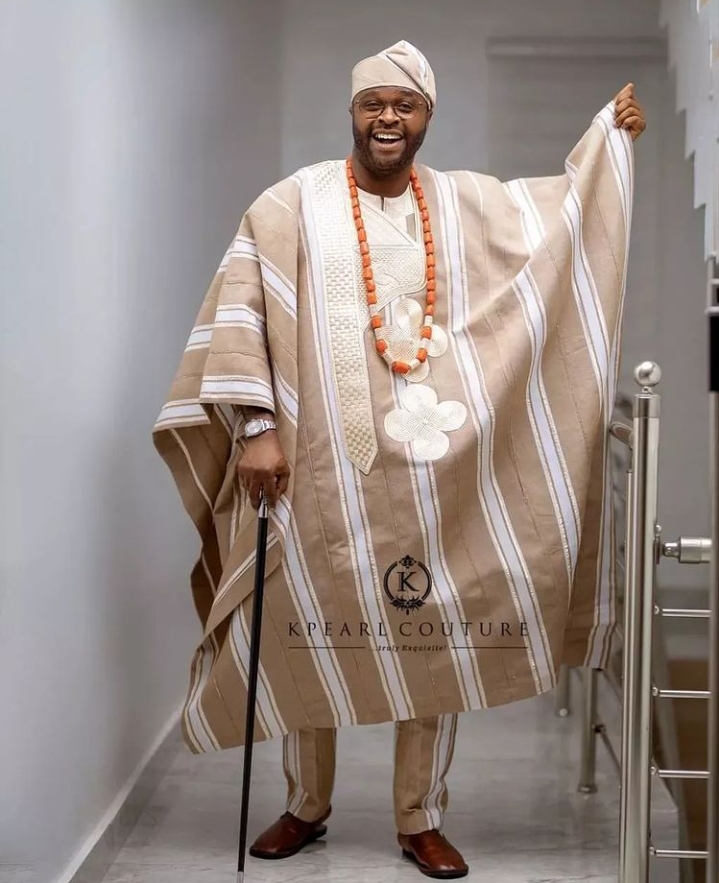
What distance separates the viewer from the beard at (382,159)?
256cm

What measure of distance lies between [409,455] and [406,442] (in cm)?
3

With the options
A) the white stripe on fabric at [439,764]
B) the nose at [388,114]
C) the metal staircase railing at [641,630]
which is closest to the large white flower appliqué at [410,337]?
the nose at [388,114]

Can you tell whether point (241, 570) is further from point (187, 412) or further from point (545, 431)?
point (545, 431)

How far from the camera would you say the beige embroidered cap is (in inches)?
100

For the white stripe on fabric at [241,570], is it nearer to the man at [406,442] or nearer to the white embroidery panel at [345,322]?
the man at [406,442]

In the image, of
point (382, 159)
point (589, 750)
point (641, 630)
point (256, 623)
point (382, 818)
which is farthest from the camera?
point (589, 750)

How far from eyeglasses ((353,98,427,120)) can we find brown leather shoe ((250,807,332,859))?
1.47 metres

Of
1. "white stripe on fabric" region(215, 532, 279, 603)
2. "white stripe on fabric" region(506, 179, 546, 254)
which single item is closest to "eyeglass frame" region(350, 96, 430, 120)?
"white stripe on fabric" region(506, 179, 546, 254)

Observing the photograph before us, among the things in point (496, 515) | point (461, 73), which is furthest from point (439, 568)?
point (461, 73)

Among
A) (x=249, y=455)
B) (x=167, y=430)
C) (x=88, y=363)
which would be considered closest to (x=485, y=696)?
(x=249, y=455)

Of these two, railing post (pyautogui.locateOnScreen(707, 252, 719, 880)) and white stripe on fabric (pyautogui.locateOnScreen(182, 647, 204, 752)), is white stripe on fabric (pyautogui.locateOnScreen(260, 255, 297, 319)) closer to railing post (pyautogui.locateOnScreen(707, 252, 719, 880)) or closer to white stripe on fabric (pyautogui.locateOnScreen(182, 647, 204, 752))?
white stripe on fabric (pyautogui.locateOnScreen(182, 647, 204, 752))

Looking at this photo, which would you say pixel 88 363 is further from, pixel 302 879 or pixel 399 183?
pixel 302 879

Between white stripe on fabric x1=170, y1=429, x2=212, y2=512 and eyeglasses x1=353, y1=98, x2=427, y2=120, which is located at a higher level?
eyeglasses x1=353, y1=98, x2=427, y2=120

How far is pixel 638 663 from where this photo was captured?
219 cm
